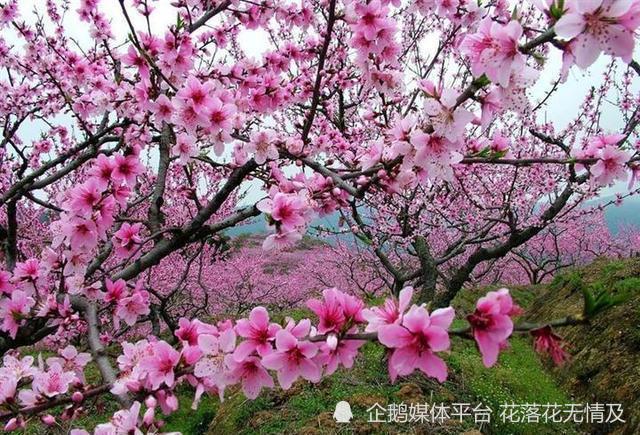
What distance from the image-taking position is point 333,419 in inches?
152

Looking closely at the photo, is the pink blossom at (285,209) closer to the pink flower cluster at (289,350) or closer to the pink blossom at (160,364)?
the pink flower cluster at (289,350)

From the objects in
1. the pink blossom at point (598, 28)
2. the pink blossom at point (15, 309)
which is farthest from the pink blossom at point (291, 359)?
the pink blossom at point (15, 309)

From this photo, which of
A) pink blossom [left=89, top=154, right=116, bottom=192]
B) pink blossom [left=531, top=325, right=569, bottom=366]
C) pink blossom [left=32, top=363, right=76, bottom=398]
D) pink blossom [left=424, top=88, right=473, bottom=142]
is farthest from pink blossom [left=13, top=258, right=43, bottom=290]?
pink blossom [left=531, top=325, right=569, bottom=366]

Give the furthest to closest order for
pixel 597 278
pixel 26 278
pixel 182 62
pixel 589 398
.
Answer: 1. pixel 597 278
2. pixel 589 398
3. pixel 182 62
4. pixel 26 278

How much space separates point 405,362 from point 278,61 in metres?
2.69

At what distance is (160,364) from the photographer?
1536mm

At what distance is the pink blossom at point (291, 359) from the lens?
4.08 ft

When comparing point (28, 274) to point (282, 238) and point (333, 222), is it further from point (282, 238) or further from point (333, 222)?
point (333, 222)

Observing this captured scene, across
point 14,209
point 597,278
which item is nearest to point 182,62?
point 14,209

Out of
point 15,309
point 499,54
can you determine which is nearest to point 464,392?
point 15,309

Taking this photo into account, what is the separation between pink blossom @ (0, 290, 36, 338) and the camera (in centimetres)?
216

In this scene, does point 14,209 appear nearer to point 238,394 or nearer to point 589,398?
point 238,394

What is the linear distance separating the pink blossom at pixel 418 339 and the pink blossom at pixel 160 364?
2.50 feet

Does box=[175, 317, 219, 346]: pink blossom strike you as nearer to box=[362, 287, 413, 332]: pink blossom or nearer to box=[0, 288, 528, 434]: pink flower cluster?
box=[0, 288, 528, 434]: pink flower cluster
